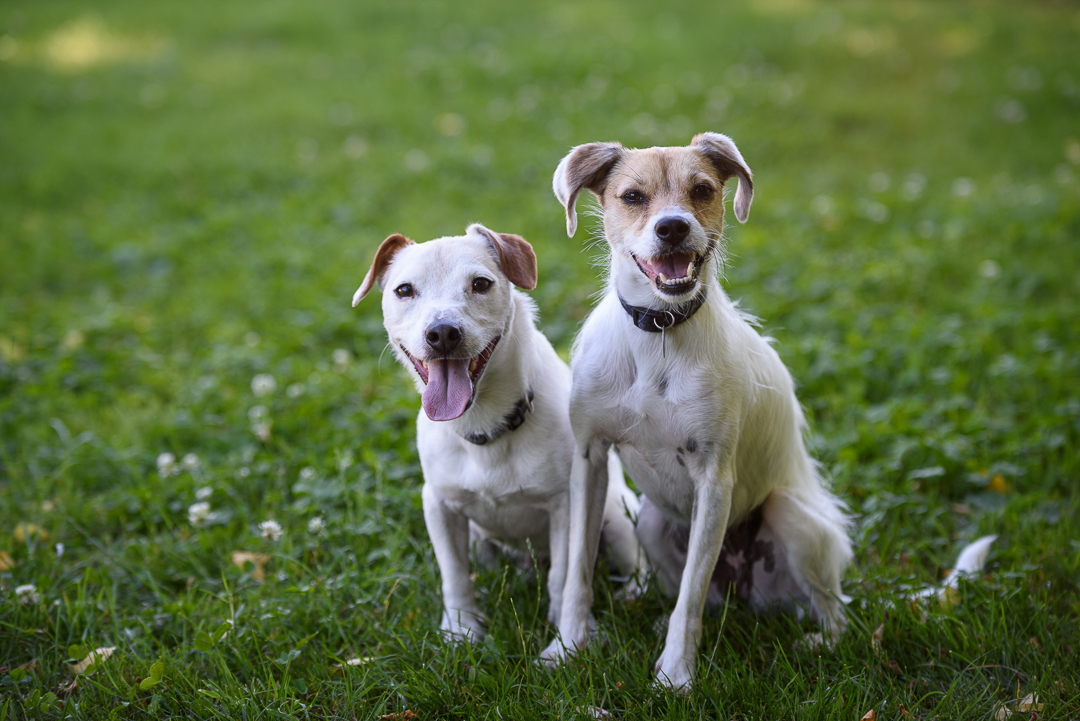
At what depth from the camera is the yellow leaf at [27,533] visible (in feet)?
10.8

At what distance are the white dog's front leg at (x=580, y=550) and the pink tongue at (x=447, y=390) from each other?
44cm

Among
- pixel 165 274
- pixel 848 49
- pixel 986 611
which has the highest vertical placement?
pixel 848 49

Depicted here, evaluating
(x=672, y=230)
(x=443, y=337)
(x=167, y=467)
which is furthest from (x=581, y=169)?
(x=167, y=467)

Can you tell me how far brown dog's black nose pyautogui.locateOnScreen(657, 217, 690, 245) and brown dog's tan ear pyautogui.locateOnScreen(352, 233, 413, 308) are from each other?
0.97m

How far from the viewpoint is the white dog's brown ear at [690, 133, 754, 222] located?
8.33 feet

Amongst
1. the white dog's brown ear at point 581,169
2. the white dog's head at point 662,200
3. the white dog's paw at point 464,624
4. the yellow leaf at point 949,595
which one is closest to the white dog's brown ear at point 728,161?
the white dog's head at point 662,200

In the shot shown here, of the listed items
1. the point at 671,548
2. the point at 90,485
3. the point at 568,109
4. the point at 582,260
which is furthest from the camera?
the point at 568,109

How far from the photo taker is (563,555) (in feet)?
9.20

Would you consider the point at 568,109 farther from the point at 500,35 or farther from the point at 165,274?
the point at 165,274

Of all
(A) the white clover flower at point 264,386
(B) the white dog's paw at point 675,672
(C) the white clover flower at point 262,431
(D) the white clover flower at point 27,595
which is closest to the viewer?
(B) the white dog's paw at point 675,672

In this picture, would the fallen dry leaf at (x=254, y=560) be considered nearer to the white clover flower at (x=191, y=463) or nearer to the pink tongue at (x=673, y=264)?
the white clover flower at (x=191, y=463)

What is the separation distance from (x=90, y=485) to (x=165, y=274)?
9.13 ft

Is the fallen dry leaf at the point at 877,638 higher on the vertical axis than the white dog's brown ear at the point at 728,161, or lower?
lower

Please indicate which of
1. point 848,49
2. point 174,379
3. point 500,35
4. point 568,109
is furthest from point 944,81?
point 174,379
